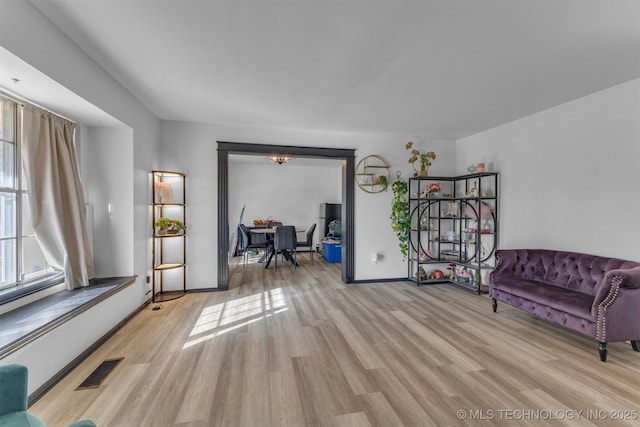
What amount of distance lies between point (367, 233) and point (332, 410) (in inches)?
130

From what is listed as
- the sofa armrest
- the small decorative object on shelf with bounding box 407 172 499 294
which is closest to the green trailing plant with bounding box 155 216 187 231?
the small decorative object on shelf with bounding box 407 172 499 294

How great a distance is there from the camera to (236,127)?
13.9 feet

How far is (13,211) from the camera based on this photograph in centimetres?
217

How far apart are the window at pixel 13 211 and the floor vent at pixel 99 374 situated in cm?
99

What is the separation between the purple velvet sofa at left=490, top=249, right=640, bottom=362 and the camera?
2.26 m

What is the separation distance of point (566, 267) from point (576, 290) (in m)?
0.27

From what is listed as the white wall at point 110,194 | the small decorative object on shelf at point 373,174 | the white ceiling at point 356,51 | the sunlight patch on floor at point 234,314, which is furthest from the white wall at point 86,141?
the small decorative object on shelf at point 373,174

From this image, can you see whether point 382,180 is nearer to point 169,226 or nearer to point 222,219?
point 222,219

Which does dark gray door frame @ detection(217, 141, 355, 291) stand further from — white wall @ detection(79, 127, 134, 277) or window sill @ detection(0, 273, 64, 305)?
window sill @ detection(0, 273, 64, 305)

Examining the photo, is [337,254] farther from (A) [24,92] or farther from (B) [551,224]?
(A) [24,92]

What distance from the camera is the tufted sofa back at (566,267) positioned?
8.87 feet

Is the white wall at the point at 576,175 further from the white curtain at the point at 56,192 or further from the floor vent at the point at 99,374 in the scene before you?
the white curtain at the point at 56,192

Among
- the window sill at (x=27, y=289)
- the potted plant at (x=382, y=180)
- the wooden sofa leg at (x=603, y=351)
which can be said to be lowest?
the wooden sofa leg at (x=603, y=351)

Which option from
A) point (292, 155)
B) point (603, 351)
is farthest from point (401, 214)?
point (603, 351)
